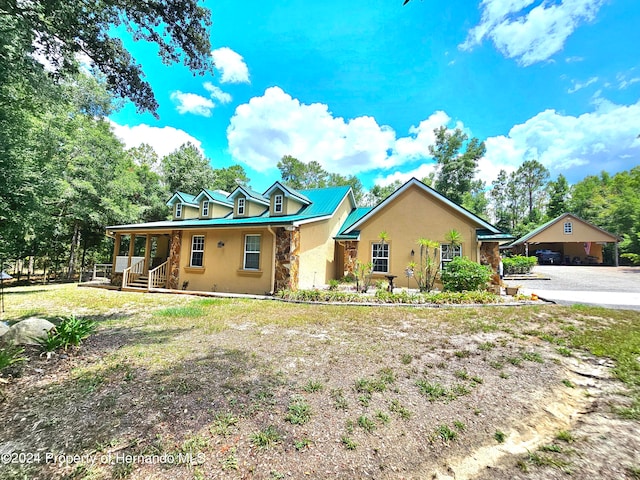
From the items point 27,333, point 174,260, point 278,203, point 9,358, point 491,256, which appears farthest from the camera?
point 278,203

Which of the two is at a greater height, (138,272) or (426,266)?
(426,266)

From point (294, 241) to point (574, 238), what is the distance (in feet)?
108

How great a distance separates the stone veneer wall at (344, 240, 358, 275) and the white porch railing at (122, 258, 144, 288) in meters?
11.2

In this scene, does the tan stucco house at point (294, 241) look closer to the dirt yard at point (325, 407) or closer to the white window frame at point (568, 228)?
the dirt yard at point (325, 407)

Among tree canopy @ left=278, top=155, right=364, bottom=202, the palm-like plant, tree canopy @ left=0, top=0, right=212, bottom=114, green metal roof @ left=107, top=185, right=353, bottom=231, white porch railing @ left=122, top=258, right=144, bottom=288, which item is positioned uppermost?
tree canopy @ left=278, top=155, right=364, bottom=202

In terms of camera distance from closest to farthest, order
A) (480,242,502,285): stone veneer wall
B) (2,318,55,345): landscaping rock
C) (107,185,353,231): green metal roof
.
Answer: (2,318,55,345): landscaping rock
(480,242,502,285): stone veneer wall
(107,185,353,231): green metal roof

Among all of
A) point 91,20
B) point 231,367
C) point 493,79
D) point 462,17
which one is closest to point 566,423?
point 231,367

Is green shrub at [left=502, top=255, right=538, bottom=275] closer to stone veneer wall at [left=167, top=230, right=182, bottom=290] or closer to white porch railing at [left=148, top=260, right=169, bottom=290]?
stone veneer wall at [left=167, top=230, right=182, bottom=290]

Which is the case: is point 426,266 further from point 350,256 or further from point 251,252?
point 251,252

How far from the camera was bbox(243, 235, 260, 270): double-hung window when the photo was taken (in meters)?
12.3

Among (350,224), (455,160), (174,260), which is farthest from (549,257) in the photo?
(174,260)

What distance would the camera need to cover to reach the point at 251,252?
40.8 ft

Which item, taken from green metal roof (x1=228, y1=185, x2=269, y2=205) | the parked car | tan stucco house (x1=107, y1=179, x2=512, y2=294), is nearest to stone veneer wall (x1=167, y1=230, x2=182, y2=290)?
tan stucco house (x1=107, y1=179, x2=512, y2=294)

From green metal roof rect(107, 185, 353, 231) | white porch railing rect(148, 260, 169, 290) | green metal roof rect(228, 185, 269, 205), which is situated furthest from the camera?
green metal roof rect(228, 185, 269, 205)
